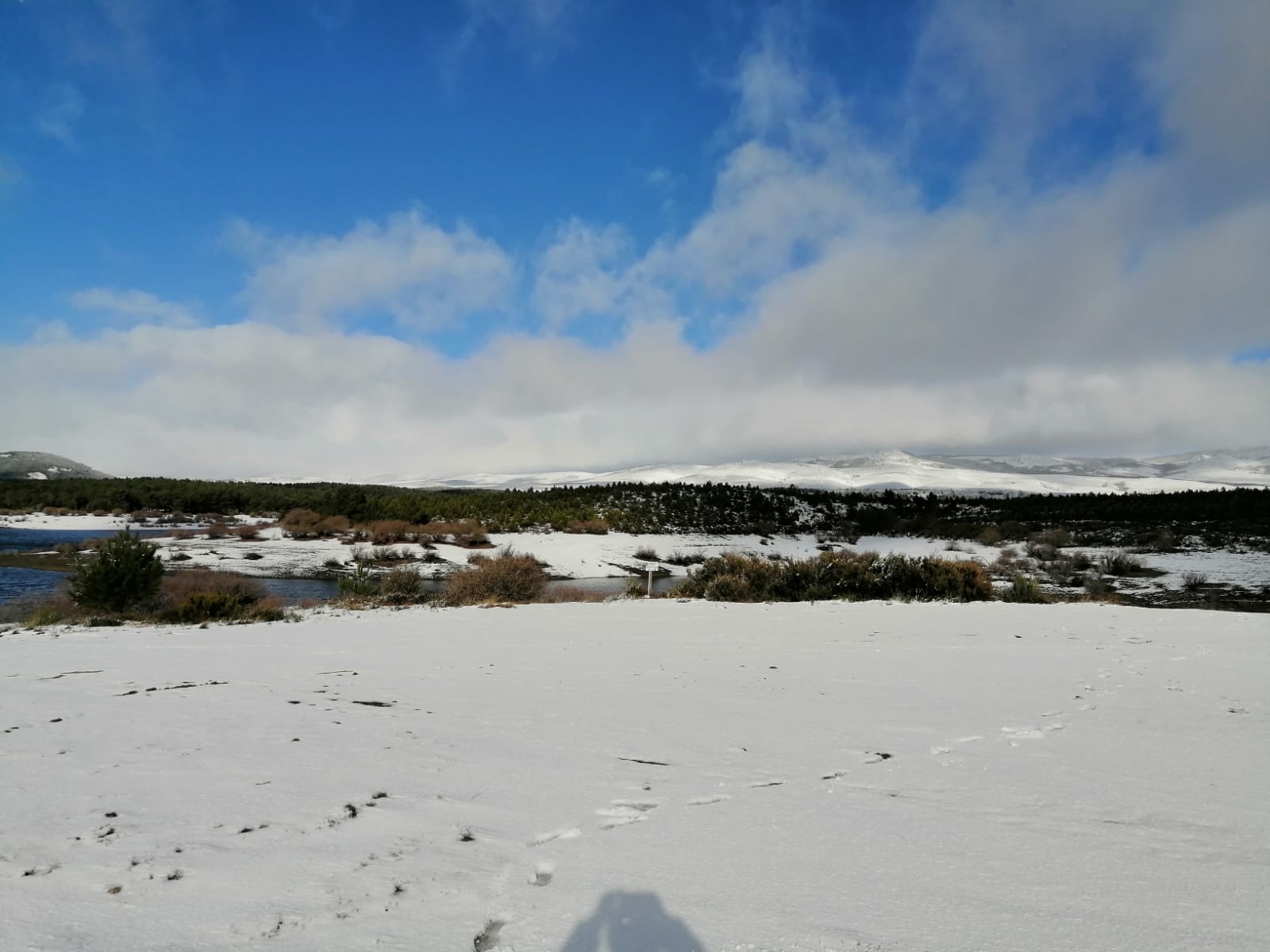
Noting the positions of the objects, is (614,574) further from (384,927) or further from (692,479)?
(692,479)

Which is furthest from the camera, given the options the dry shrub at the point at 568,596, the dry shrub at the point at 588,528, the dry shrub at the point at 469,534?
the dry shrub at the point at 588,528

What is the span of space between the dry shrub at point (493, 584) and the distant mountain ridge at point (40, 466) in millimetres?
169923

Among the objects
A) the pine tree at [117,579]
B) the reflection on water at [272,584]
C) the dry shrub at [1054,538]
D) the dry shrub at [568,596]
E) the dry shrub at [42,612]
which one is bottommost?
the reflection on water at [272,584]

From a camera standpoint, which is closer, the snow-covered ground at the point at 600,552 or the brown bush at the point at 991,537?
the snow-covered ground at the point at 600,552

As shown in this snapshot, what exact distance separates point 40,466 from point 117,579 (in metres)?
208

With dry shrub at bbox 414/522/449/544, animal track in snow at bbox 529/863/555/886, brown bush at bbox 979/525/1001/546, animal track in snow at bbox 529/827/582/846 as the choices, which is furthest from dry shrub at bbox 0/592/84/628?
brown bush at bbox 979/525/1001/546

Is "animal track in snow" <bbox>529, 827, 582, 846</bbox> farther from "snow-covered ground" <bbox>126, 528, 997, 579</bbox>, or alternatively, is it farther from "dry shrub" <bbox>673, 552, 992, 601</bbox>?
"snow-covered ground" <bbox>126, 528, 997, 579</bbox>

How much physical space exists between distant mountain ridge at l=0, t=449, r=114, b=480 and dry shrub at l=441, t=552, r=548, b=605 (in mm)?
169923

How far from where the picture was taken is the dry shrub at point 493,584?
1380 centimetres

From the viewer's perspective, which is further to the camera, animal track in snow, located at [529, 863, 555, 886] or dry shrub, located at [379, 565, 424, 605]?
dry shrub, located at [379, 565, 424, 605]

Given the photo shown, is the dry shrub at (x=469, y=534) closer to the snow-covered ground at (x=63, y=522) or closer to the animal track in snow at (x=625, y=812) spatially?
the snow-covered ground at (x=63, y=522)

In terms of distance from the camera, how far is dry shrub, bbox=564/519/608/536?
132 ft

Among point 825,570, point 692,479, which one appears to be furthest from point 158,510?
point 692,479

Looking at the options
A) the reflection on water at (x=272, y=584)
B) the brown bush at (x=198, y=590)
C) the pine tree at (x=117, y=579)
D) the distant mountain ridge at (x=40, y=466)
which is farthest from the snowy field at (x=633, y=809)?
the distant mountain ridge at (x=40, y=466)
